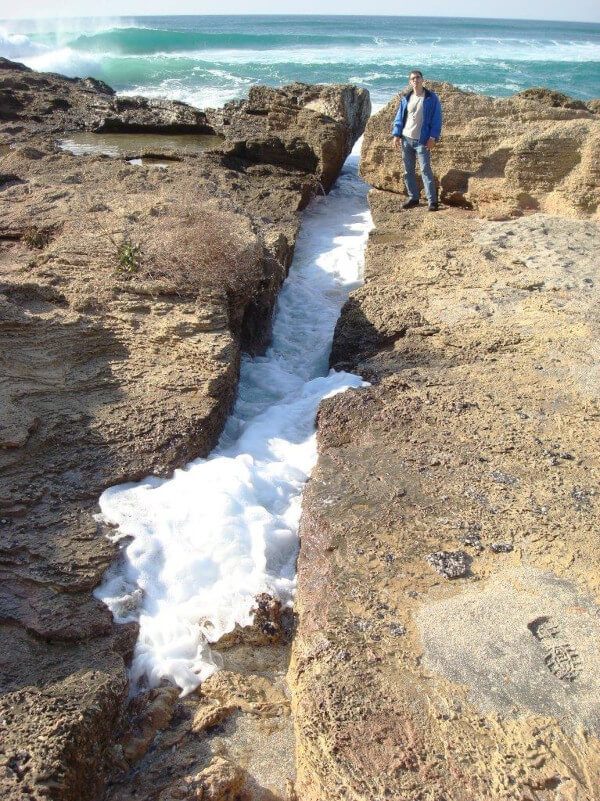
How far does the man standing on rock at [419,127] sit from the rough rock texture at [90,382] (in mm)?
1523

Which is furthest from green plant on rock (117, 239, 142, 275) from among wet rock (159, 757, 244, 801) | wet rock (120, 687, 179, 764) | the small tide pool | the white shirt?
the small tide pool

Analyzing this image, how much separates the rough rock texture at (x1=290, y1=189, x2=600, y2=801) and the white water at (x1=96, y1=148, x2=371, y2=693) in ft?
0.72

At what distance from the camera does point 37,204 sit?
5945 millimetres

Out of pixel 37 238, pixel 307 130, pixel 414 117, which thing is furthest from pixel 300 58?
pixel 37 238

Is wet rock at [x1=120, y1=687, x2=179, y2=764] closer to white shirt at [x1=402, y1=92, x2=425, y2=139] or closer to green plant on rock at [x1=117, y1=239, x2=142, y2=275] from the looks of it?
green plant on rock at [x1=117, y1=239, x2=142, y2=275]

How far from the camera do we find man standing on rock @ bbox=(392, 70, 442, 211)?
6441 mm

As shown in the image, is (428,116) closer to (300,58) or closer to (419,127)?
(419,127)

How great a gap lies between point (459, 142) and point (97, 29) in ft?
150

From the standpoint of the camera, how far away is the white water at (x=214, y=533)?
2789 mm

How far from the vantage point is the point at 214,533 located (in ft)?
10.4

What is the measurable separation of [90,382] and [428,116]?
4.67 meters

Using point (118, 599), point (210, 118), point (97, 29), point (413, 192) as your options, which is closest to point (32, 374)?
point (118, 599)

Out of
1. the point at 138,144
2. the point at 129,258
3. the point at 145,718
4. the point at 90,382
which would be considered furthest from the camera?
the point at 138,144

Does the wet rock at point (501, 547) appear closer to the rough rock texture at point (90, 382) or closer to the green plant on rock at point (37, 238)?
the rough rock texture at point (90, 382)
